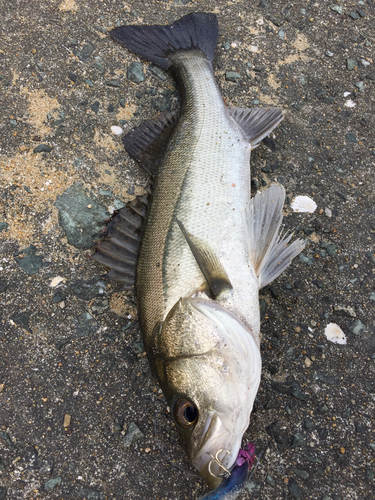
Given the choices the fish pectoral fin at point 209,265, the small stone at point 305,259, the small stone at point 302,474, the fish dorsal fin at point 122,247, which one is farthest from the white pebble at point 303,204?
the small stone at point 302,474

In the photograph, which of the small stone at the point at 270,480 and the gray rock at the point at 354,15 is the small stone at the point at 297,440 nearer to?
the small stone at the point at 270,480

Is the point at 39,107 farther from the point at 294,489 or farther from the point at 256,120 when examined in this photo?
the point at 294,489

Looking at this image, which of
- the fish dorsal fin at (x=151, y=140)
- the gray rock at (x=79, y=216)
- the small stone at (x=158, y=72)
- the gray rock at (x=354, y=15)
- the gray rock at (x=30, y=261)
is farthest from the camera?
the gray rock at (x=354, y=15)

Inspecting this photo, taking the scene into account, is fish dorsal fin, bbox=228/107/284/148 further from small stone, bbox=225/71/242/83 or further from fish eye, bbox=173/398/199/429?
fish eye, bbox=173/398/199/429

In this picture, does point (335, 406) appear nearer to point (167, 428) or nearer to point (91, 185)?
point (167, 428)

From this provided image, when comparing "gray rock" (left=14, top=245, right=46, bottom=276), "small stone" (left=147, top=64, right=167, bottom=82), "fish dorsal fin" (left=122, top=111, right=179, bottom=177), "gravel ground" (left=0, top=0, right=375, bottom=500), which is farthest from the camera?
"small stone" (left=147, top=64, right=167, bottom=82)

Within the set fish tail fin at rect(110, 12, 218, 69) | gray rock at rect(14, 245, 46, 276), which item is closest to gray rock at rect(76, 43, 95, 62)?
fish tail fin at rect(110, 12, 218, 69)
